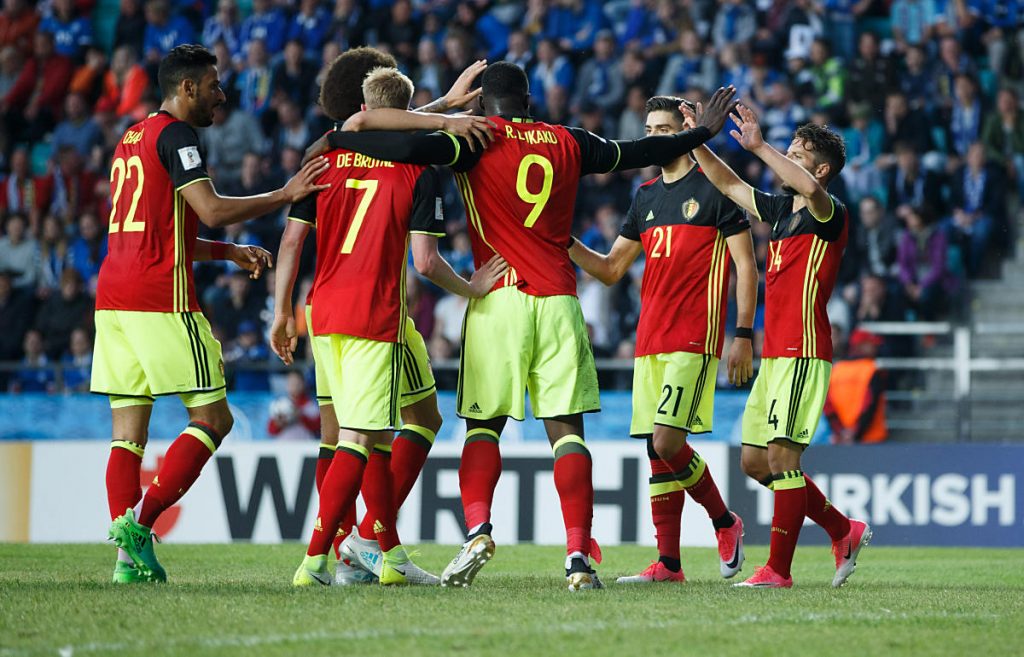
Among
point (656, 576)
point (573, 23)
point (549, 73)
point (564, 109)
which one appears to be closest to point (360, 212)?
point (656, 576)

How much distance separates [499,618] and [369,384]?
56.9 inches

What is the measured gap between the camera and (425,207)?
6.32 meters

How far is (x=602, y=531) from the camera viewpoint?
1129 cm

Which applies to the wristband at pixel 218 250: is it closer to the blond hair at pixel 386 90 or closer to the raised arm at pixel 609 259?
the blond hair at pixel 386 90

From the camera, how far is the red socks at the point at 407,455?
682 cm

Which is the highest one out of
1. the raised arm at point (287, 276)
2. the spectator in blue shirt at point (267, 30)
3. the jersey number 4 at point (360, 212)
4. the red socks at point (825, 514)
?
the spectator in blue shirt at point (267, 30)

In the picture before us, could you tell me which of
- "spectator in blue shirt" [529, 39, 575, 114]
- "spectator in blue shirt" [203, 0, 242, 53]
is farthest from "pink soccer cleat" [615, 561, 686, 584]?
"spectator in blue shirt" [203, 0, 242, 53]

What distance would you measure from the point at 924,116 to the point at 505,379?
9702 mm

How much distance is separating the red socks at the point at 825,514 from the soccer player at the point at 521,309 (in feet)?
4.89

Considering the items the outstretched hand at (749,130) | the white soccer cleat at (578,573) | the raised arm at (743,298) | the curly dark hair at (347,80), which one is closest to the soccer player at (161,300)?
the curly dark hair at (347,80)

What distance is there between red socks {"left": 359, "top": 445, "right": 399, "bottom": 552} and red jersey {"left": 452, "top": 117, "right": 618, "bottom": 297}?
992mm

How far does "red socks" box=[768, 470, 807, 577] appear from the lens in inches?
267

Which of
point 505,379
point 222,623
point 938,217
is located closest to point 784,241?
point 505,379

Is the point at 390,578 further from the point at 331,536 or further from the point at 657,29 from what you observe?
the point at 657,29
